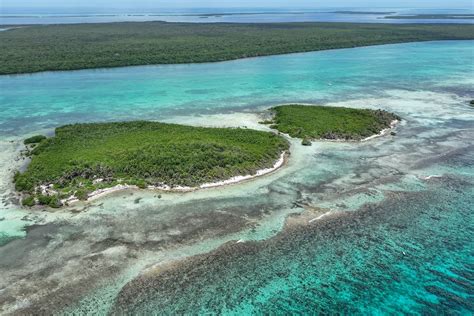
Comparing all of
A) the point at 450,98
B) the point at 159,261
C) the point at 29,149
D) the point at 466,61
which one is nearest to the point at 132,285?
the point at 159,261

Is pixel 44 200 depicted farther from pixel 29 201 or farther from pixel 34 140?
pixel 34 140

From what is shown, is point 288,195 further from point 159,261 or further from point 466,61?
point 466,61

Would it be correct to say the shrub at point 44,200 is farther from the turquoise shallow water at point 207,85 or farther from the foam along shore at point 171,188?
the turquoise shallow water at point 207,85

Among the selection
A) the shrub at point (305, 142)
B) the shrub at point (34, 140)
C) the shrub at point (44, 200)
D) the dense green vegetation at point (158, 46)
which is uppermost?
the dense green vegetation at point (158, 46)

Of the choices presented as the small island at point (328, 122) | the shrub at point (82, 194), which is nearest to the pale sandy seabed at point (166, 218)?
the shrub at point (82, 194)

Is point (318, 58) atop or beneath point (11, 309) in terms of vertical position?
atop

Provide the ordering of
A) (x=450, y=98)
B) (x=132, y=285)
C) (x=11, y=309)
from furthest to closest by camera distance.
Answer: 1. (x=450, y=98)
2. (x=132, y=285)
3. (x=11, y=309)
